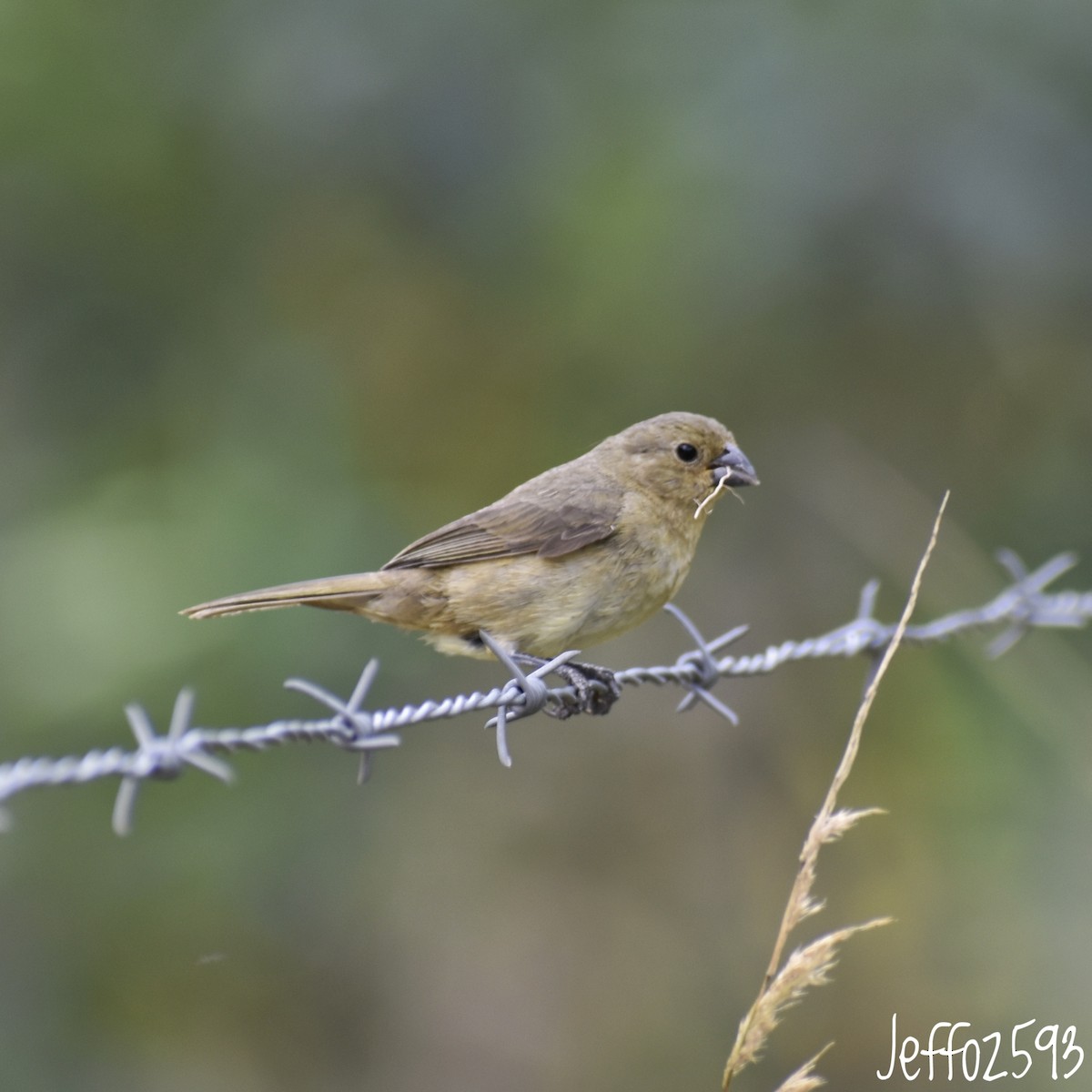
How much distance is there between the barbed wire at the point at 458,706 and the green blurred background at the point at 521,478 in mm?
800

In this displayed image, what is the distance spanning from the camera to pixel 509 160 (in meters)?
5.17

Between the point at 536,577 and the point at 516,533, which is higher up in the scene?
the point at 516,533

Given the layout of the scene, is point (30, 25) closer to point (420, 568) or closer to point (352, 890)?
point (420, 568)

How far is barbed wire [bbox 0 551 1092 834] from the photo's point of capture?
6.53 ft

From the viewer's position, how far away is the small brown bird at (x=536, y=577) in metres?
3.80

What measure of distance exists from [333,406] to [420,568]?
2092mm

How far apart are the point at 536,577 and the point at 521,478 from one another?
87.6 inches

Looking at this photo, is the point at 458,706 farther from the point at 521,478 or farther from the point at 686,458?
the point at 521,478

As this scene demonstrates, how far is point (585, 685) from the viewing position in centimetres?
369
